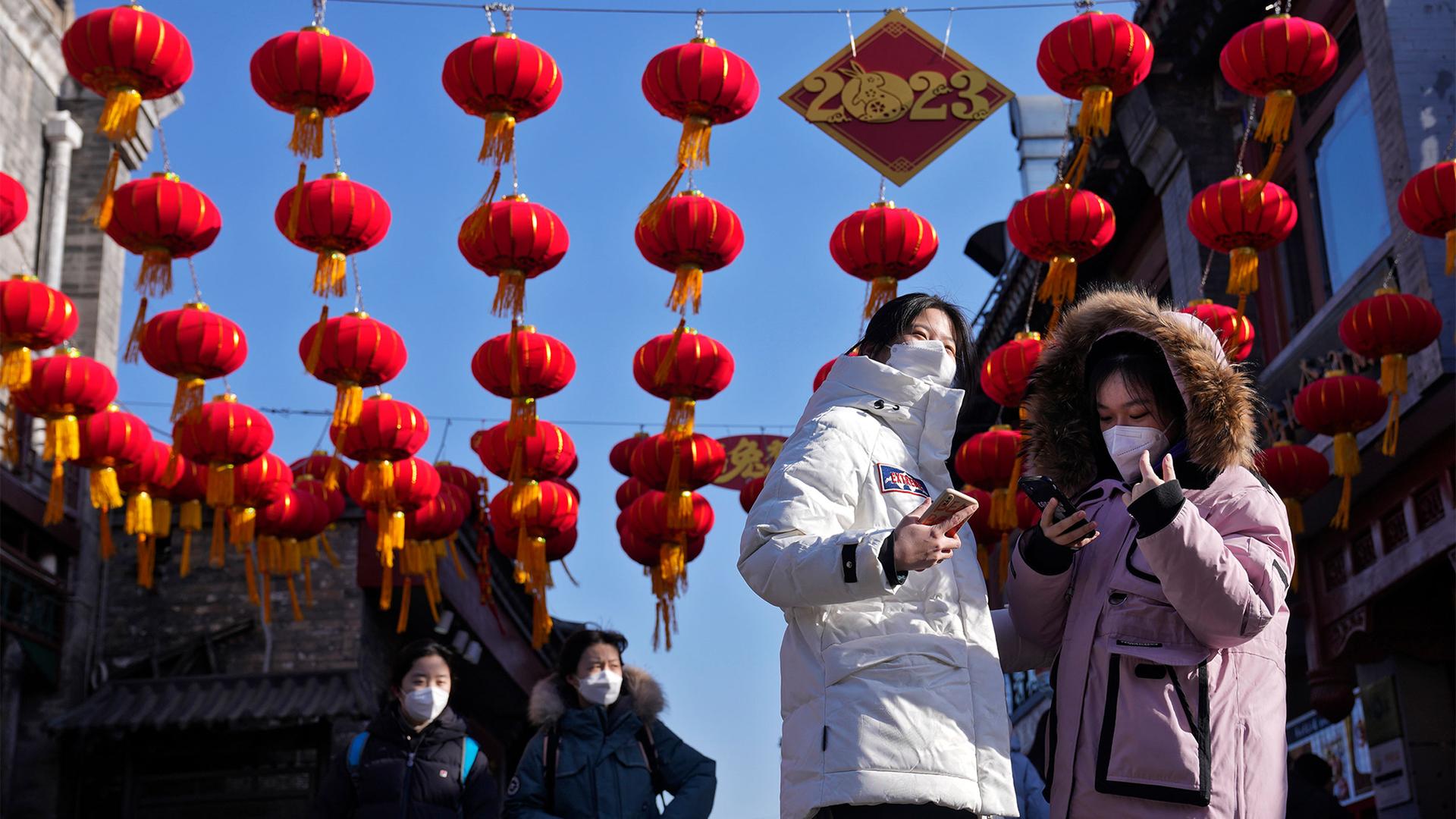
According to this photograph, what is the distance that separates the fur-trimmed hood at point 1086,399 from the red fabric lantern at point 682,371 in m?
6.30

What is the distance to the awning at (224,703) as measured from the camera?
14109 millimetres

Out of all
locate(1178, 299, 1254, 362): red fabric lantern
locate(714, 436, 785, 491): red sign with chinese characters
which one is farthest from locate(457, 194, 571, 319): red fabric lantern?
locate(714, 436, 785, 491): red sign with chinese characters

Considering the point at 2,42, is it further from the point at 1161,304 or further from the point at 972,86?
the point at 1161,304

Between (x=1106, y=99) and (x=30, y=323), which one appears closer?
(x=1106, y=99)

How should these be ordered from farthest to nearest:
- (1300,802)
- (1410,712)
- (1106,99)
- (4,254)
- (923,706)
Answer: (4,254) → (1410,712) → (1106,99) → (1300,802) → (923,706)

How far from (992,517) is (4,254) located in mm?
11503

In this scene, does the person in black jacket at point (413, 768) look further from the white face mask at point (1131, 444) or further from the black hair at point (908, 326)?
the white face mask at point (1131, 444)

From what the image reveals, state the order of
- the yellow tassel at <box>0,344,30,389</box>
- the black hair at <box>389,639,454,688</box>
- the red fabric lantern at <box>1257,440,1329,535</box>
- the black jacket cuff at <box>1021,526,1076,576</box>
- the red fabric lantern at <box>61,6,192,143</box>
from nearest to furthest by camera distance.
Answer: the black jacket cuff at <box>1021,526,1076,576</box>
the black hair at <box>389,639,454,688</box>
the red fabric lantern at <box>61,6,192,143</box>
the yellow tassel at <box>0,344,30,389</box>
the red fabric lantern at <box>1257,440,1329,535</box>

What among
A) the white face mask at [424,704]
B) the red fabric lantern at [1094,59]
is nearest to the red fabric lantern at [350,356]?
the white face mask at [424,704]

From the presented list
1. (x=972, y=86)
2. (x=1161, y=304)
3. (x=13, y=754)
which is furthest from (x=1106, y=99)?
(x=13, y=754)

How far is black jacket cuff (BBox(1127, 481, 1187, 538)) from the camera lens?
2.94 meters

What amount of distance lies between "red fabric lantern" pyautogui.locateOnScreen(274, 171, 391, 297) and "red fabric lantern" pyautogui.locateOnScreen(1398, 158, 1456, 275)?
603cm

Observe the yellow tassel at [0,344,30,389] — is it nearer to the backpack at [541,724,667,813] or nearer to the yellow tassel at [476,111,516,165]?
the yellow tassel at [476,111,516,165]

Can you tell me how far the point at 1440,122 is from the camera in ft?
36.8
